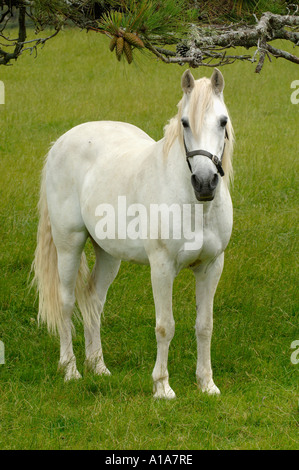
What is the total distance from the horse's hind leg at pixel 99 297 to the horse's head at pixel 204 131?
63.5 inches

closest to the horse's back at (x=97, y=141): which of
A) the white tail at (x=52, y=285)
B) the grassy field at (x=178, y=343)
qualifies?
the white tail at (x=52, y=285)

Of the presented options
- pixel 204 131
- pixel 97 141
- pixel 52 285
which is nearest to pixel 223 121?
pixel 204 131

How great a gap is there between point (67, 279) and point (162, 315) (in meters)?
1.13

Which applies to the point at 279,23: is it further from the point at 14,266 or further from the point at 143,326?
the point at 14,266

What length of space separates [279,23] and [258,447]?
9.17ft

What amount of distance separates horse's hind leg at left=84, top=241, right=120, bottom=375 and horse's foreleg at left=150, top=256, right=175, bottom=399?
0.76 meters

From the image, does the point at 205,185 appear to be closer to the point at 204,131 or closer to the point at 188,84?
the point at 204,131

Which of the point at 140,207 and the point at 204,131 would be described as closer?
the point at 204,131

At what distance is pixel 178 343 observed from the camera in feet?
17.1

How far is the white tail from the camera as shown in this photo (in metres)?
5.06

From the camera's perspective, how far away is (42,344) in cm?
534

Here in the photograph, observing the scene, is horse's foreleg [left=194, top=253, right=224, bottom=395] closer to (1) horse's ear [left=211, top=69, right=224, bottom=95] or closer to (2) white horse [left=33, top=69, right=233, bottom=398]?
(2) white horse [left=33, top=69, right=233, bottom=398]

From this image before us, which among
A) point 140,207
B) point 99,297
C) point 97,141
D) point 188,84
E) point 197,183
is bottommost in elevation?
point 99,297

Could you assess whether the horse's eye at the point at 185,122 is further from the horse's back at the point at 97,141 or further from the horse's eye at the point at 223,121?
the horse's back at the point at 97,141
